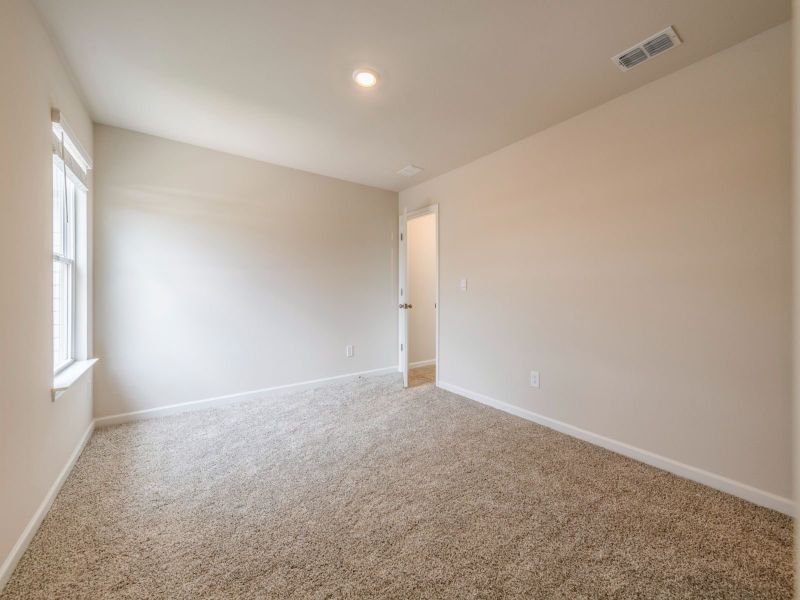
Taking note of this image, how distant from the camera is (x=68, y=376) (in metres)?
2.08

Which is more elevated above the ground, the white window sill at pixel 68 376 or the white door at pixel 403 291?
the white door at pixel 403 291

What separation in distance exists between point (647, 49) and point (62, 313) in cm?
397

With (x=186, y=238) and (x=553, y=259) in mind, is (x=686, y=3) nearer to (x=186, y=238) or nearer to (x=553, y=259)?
(x=553, y=259)

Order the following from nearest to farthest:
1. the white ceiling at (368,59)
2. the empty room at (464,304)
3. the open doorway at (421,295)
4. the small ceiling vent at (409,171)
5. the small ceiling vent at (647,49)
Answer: the empty room at (464,304), the white ceiling at (368,59), the small ceiling vent at (647,49), the small ceiling vent at (409,171), the open doorway at (421,295)

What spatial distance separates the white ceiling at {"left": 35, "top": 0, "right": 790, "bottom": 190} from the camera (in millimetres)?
1588

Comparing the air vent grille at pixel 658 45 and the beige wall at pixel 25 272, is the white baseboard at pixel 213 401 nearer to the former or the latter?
the beige wall at pixel 25 272

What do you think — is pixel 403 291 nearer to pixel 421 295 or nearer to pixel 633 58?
pixel 421 295

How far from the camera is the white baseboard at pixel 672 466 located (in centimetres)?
173

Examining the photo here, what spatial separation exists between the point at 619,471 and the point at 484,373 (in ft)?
4.52

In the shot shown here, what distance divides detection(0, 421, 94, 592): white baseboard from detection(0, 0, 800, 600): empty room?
25 mm

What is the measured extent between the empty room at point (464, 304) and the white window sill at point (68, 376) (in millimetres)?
30

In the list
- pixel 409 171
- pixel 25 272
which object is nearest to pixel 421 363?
pixel 409 171

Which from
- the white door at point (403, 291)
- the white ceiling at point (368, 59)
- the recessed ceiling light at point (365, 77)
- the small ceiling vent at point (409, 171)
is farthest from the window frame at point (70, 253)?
the white door at point (403, 291)

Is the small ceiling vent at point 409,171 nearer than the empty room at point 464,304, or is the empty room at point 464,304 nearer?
the empty room at point 464,304
